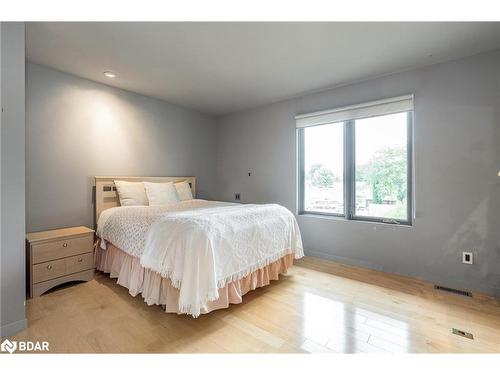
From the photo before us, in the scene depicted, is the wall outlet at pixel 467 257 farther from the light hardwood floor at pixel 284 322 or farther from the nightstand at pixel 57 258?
the nightstand at pixel 57 258

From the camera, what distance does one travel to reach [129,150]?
10.7 ft

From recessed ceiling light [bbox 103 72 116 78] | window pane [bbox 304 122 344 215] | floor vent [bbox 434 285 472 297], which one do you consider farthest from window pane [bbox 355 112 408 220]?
recessed ceiling light [bbox 103 72 116 78]

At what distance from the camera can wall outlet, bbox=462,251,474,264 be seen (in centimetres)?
227

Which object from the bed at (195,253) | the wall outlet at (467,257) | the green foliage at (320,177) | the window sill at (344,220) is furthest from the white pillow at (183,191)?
the wall outlet at (467,257)

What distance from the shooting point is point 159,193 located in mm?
3148

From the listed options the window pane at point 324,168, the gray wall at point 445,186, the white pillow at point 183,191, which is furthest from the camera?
the white pillow at point 183,191

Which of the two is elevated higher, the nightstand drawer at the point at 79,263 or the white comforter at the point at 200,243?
the white comforter at the point at 200,243

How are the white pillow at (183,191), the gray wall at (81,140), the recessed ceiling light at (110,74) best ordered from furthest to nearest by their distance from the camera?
the white pillow at (183,191), the recessed ceiling light at (110,74), the gray wall at (81,140)

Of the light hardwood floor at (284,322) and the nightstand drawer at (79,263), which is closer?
the light hardwood floor at (284,322)

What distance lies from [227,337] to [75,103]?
3.04 meters

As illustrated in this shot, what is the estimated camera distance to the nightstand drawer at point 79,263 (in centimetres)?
227

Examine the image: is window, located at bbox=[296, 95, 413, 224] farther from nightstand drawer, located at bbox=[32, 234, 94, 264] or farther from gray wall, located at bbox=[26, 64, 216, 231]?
nightstand drawer, located at bbox=[32, 234, 94, 264]

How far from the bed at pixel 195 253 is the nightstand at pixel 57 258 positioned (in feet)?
0.72
